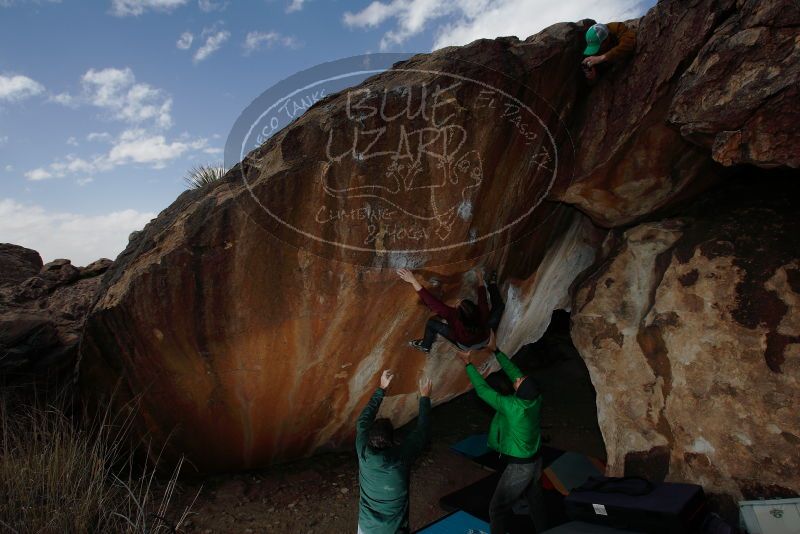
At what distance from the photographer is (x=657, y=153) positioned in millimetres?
3881

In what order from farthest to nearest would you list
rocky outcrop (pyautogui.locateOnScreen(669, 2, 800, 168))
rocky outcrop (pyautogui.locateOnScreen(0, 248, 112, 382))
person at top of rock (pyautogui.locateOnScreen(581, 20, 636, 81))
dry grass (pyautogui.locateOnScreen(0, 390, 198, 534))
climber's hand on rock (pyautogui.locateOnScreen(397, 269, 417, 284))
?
1. rocky outcrop (pyautogui.locateOnScreen(0, 248, 112, 382))
2. climber's hand on rock (pyautogui.locateOnScreen(397, 269, 417, 284))
3. person at top of rock (pyautogui.locateOnScreen(581, 20, 636, 81))
4. dry grass (pyautogui.locateOnScreen(0, 390, 198, 534))
5. rocky outcrop (pyautogui.locateOnScreen(669, 2, 800, 168))

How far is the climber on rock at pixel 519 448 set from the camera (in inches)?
136

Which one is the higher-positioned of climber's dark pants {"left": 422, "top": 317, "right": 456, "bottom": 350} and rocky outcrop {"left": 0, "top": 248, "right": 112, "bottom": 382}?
rocky outcrop {"left": 0, "top": 248, "right": 112, "bottom": 382}

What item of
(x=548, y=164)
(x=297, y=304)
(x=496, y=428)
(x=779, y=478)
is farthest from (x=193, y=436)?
(x=779, y=478)

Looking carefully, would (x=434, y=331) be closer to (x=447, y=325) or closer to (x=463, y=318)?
(x=447, y=325)

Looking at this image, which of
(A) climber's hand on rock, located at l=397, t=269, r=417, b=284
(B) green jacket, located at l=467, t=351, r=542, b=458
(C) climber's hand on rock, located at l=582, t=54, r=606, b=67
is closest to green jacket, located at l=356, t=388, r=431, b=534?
(B) green jacket, located at l=467, t=351, r=542, b=458

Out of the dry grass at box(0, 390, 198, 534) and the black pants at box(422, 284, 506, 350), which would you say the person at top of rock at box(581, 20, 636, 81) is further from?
the dry grass at box(0, 390, 198, 534)

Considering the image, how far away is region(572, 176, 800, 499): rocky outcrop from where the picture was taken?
3.16 meters

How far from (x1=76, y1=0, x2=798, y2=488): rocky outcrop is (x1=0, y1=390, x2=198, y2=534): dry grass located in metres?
0.38

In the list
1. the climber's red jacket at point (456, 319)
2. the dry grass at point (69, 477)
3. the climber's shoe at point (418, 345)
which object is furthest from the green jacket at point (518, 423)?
the dry grass at point (69, 477)

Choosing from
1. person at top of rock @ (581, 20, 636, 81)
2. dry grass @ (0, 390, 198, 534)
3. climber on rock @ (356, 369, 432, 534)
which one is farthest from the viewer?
person at top of rock @ (581, 20, 636, 81)

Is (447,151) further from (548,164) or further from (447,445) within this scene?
(447,445)

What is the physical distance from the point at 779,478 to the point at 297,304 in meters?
3.52

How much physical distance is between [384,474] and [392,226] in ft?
6.12
